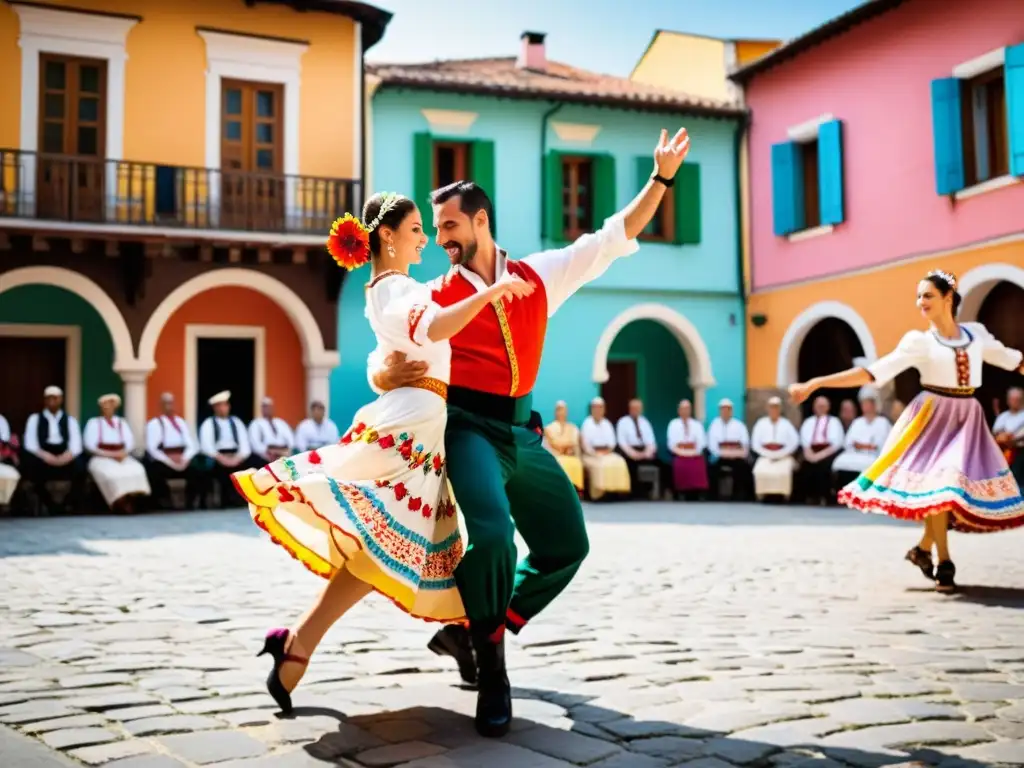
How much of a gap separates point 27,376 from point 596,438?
8996mm

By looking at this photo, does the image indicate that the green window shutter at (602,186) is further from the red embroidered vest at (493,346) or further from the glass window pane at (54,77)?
the red embroidered vest at (493,346)

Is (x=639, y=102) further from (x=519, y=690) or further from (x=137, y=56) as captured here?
(x=519, y=690)

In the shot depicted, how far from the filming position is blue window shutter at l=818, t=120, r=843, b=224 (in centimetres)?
1869

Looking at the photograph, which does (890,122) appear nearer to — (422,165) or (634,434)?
(634,434)

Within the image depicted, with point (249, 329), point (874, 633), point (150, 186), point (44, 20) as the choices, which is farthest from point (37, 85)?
point (874, 633)

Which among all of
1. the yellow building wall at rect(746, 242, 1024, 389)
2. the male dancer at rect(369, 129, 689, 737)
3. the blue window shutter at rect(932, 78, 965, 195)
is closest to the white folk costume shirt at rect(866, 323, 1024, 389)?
the male dancer at rect(369, 129, 689, 737)

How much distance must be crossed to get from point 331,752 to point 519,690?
100 cm

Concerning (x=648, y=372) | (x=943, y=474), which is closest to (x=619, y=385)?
(x=648, y=372)

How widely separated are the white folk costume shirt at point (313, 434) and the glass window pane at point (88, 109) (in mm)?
5552

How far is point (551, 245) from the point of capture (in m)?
20.7

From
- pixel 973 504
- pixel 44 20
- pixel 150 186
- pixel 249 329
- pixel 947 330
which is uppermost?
pixel 44 20

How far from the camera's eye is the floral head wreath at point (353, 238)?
3.90m

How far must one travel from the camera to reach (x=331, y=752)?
327 cm

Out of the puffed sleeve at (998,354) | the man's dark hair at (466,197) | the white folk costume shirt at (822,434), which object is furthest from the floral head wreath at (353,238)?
the white folk costume shirt at (822,434)
